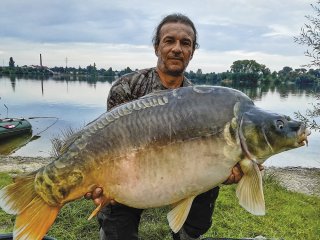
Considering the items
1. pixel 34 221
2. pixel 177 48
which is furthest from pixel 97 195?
pixel 177 48

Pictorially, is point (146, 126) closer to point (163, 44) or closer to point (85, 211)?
point (163, 44)

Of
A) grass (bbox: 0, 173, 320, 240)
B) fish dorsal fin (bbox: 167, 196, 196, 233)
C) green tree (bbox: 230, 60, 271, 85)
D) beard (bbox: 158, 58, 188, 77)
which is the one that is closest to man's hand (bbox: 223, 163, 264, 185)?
fish dorsal fin (bbox: 167, 196, 196, 233)

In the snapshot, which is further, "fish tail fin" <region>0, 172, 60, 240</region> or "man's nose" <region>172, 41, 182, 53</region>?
"man's nose" <region>172, 41, 182, 53</region>

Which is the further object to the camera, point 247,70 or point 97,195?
point 247,70

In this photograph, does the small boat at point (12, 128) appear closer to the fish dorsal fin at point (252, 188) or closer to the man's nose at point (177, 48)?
the man's nose at point (177, 48)

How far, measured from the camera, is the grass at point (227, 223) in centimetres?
454

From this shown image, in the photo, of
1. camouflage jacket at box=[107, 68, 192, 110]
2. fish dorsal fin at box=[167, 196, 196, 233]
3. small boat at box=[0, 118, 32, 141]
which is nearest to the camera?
fish dorsal fin at box=[167, 196, 196, 233]

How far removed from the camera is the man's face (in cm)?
310

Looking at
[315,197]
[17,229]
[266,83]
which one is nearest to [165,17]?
[17,229]

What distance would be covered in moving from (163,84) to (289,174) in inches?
327

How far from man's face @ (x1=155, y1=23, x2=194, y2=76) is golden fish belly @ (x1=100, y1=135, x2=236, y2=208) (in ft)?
3.78

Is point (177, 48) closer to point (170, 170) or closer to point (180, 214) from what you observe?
point (170, 170)

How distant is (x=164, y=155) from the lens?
2.13m

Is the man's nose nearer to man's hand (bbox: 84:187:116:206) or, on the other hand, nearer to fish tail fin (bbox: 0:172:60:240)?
man's hand (bbox: 84:187:116:206)
